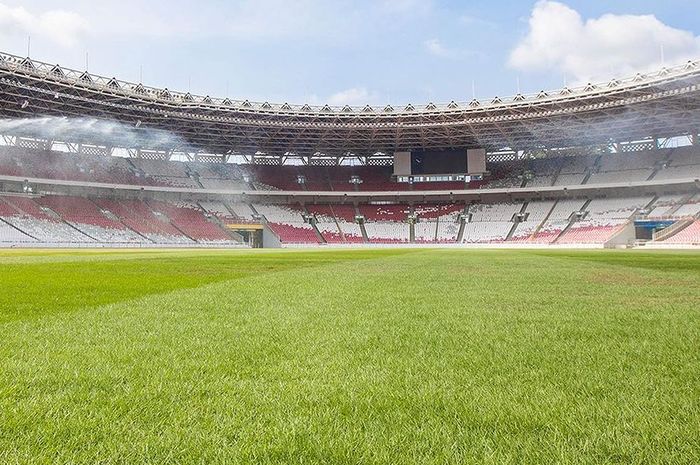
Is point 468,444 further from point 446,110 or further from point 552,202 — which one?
point 552,202

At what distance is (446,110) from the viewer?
43.5 meters

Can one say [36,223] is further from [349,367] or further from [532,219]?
[532,219]

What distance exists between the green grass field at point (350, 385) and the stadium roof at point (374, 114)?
36684mm

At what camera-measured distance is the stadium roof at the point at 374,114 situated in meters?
36.0

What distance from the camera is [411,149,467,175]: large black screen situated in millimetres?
58688

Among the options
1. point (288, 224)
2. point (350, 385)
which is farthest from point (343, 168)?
point (350, 385)

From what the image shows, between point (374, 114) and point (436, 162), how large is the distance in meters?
17.2

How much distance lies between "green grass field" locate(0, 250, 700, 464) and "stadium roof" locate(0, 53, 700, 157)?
36.7 m

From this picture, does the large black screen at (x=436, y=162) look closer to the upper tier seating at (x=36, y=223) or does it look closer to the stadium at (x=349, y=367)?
the upper tier seating at (x=36, y=223)

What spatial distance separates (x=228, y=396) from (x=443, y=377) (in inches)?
46.0

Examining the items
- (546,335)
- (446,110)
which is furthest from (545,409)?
(446,110)

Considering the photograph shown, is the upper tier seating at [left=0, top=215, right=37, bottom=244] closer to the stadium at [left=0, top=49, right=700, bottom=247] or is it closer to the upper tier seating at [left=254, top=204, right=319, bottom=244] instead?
the stadium at [left=0, top=49, right=700, bottom=247]

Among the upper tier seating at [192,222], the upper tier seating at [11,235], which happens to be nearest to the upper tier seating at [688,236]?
the upper tier seating at [192,222]

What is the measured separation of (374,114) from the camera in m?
44.4
